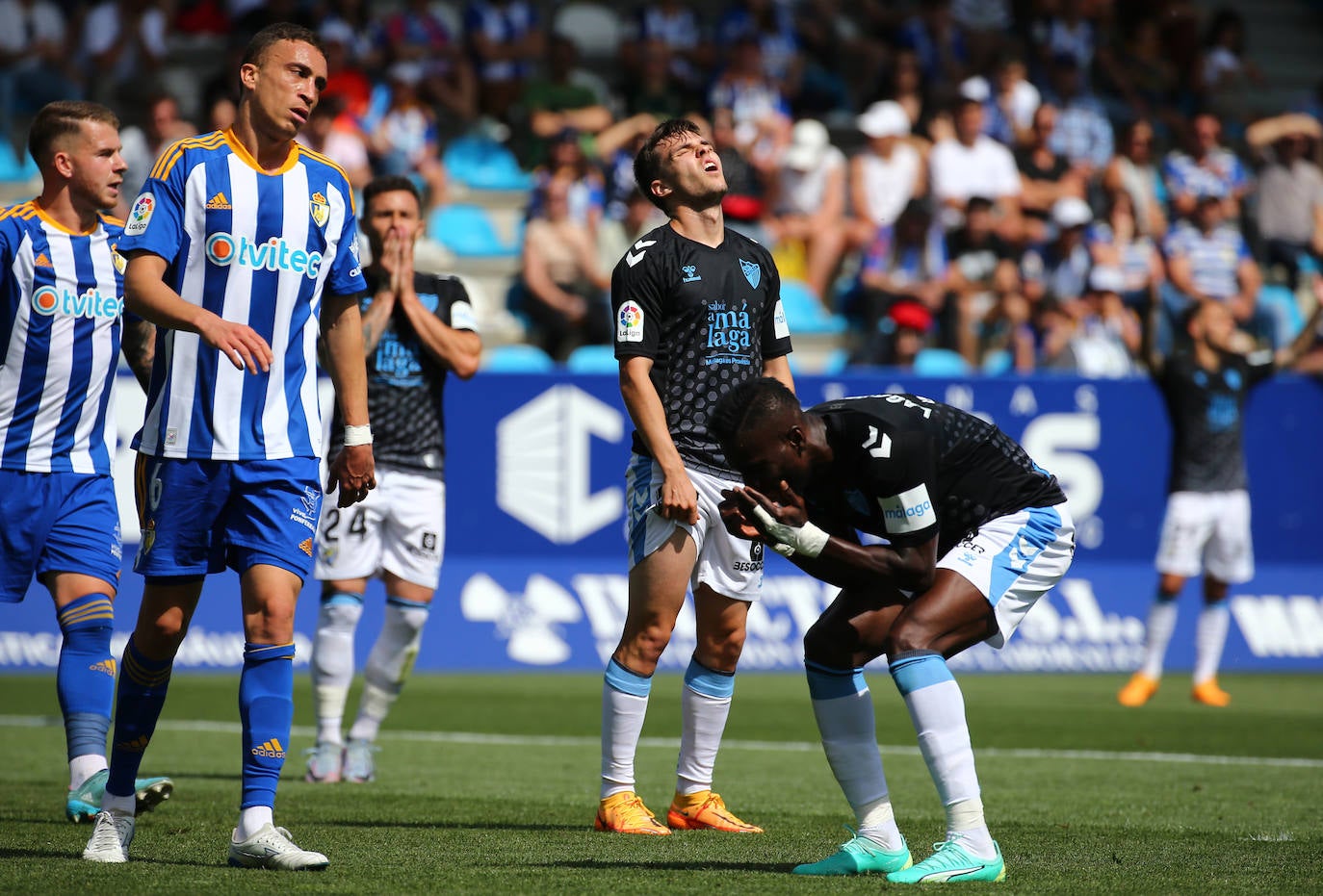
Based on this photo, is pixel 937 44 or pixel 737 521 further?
pixel 937 44

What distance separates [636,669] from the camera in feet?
20.7

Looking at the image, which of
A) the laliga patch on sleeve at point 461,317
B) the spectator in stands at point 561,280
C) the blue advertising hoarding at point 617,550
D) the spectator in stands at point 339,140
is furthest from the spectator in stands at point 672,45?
the laliga patch on sleeve at point 461,317

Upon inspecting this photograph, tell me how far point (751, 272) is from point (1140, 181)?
13279 millimetres

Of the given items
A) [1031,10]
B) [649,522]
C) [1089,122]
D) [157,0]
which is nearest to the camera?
[649,522]

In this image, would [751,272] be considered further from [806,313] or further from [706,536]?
→ [806,313]

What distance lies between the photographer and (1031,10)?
20.6m

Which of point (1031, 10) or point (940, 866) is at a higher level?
point (1031, 10)

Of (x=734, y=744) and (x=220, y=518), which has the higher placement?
(x=220, y=518)

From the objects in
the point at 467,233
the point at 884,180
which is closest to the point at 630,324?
the point at 467,233

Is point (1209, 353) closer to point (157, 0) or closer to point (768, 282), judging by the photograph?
point (768, 282)

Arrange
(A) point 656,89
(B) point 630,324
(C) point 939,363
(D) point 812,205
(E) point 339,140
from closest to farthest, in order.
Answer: (B) point 630,324
(C) point 939,363
(E) point 339,140
(D) point 812,205
(A) point 656,89

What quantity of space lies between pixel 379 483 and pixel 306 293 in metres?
2.85

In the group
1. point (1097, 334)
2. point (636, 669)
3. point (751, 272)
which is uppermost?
point (1097, 334)

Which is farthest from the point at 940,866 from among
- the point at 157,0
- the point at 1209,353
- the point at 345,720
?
the point at 157,0
